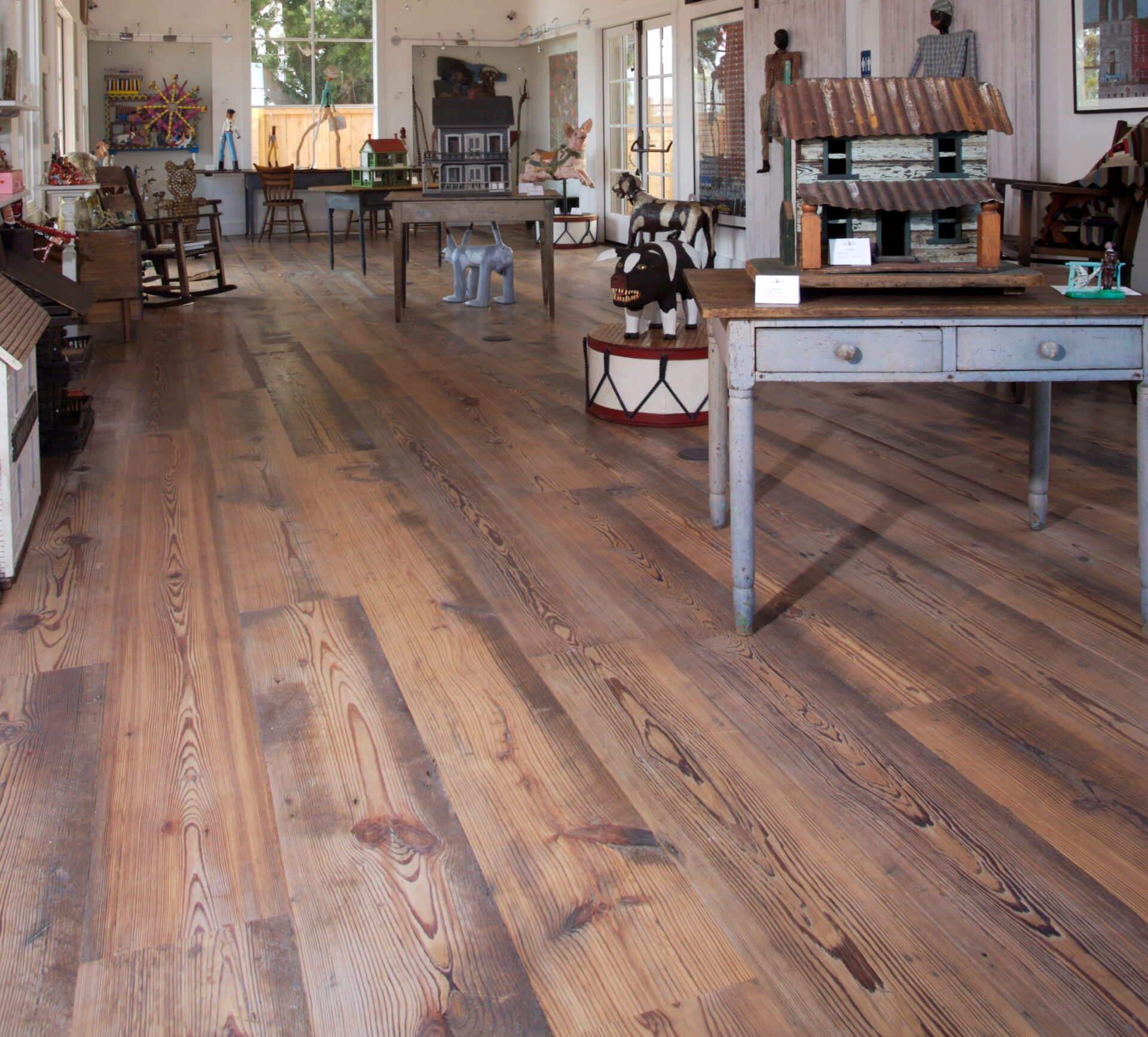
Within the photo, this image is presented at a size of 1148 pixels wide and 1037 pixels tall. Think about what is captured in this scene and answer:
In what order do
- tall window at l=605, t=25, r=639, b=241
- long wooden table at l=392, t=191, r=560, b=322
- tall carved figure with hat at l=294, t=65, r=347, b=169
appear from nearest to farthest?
long wooden table at l=392, t=191, r=560, b=322 → tall window at l=605, t=25, r=639, b=241 → tall carved figure with hat at l=294, t=65, r=347, b=169

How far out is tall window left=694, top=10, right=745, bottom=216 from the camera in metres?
9.57

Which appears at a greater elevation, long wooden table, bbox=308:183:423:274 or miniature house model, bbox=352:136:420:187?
miniature house model, bbox=352:136:420:187

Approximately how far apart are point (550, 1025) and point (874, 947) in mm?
452

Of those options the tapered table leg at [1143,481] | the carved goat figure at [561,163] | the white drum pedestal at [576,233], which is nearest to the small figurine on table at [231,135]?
the white drum pedestal at [576,233]

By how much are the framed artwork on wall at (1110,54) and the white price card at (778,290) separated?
4152mm

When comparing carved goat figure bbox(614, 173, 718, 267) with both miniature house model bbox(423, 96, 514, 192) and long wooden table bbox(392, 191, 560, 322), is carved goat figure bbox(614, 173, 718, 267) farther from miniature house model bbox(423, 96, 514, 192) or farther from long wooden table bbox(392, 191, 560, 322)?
miniature house model bbox(423, 96, 514, 192)

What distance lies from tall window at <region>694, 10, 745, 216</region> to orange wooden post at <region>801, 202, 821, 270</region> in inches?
291

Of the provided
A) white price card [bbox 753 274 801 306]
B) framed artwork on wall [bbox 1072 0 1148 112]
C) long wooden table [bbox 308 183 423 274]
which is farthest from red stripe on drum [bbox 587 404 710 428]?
long wooden table [bbox 308 183 423 274]

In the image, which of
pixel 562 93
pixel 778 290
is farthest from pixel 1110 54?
pixel 562 93

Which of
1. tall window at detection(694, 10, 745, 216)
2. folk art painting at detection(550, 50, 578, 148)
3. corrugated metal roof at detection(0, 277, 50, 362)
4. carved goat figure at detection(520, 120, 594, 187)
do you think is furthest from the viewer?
folk art painting at detection(550, 50, 578, 148)

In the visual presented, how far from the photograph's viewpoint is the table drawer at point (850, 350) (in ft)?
7.65

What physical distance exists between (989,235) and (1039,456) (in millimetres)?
875

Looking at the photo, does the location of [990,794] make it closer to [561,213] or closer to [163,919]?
[163,919]

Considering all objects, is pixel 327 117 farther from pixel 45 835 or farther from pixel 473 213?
pixel 45 835
